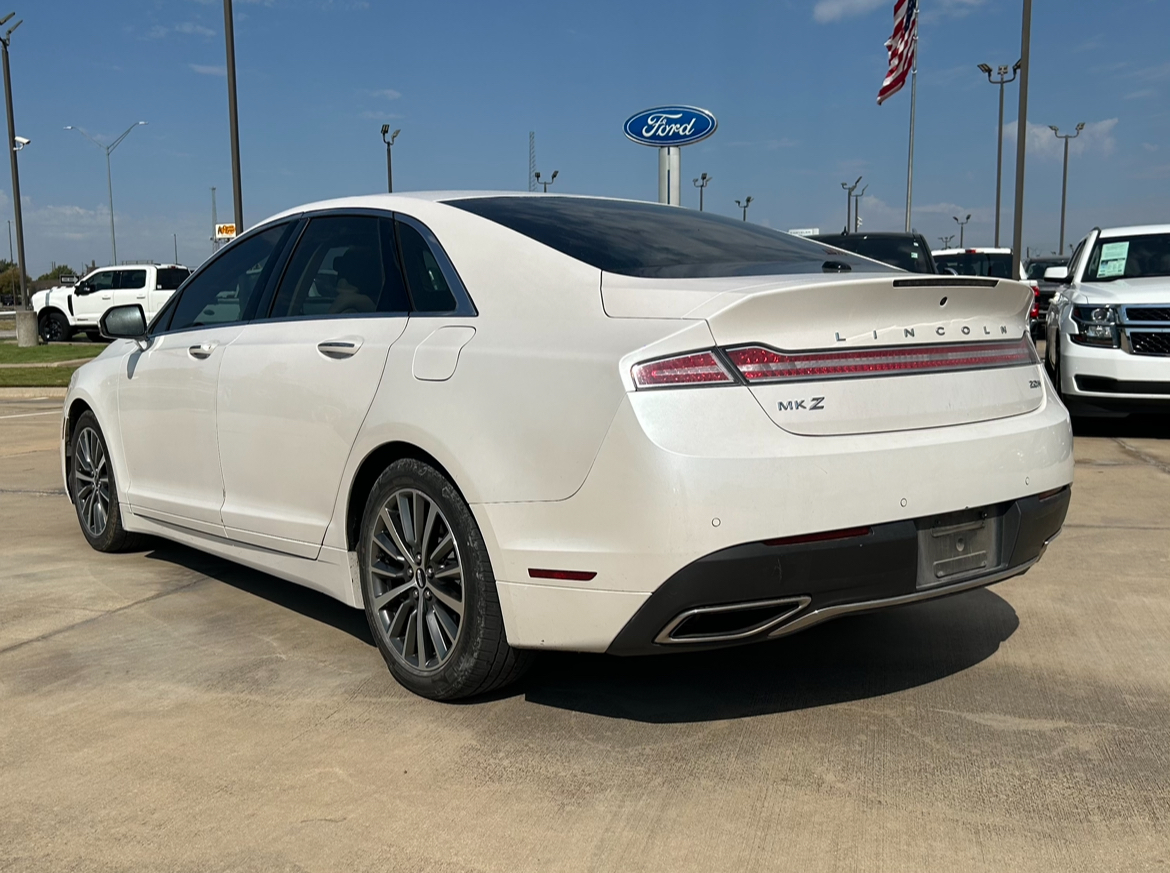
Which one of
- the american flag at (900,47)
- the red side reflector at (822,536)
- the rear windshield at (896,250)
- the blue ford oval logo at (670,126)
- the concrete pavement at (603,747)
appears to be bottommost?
the concrete pavement at (603,747)

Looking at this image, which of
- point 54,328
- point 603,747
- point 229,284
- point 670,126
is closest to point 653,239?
point 603,747

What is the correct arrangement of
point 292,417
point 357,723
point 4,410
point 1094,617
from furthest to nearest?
1. point 4,410
2. point 1094,617
3. point 292,417
4. point 357,723

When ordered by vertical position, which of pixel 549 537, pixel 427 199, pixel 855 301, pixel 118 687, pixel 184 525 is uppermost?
pixel 427 199

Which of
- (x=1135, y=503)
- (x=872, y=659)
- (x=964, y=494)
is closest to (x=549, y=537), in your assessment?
(x=964, y=494)

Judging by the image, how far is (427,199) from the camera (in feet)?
13.3

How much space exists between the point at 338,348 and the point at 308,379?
186 mm

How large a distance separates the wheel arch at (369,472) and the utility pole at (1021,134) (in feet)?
59.2

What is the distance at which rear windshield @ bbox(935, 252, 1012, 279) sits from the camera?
22.7 metres

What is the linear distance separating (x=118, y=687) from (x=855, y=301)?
2.65 meters

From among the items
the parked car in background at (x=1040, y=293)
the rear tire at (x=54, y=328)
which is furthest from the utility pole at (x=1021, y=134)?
the rear tire at (x=54, y=328)

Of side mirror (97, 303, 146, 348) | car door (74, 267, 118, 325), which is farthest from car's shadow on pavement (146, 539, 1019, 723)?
car door (74, 267, 118, 325)

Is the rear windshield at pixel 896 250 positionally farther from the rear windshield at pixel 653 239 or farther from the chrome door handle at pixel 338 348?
the chrome door handle at pixel 338 348

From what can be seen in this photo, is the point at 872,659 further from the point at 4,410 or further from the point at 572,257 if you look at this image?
the point at 4,410

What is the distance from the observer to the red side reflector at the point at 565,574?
3047 millimetres
